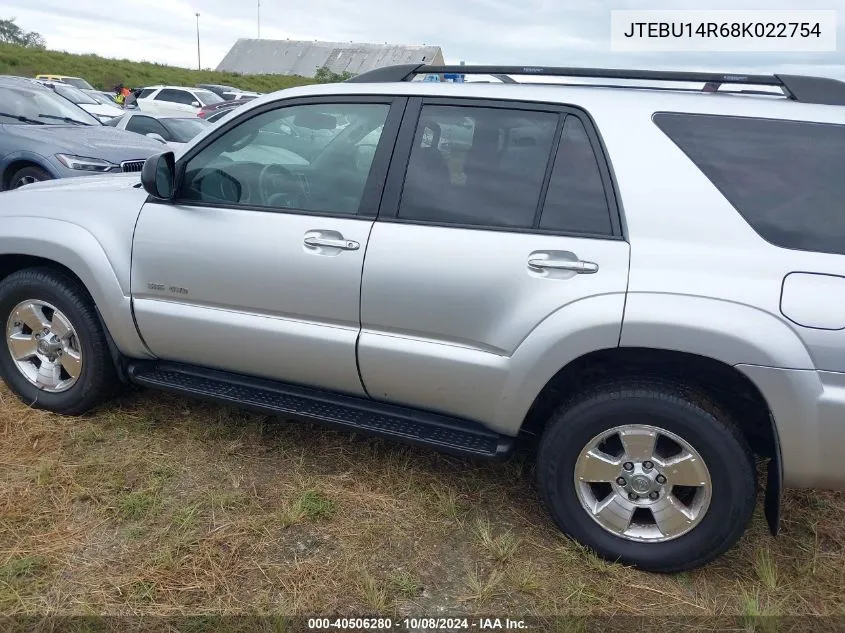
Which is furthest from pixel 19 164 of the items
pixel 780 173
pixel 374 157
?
pixel 780 173

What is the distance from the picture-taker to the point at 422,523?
287 cm

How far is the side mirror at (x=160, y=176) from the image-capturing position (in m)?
3.05

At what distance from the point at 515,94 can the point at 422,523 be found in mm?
1828

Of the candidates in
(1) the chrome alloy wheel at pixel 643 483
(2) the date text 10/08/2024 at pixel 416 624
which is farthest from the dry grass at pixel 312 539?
(1) the chrome alloy wheel at pixel 643 483

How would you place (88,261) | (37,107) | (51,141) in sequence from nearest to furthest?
1. (88,261)
2. (51,141)
3. (37,107)

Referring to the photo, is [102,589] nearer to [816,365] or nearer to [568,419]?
[568,419]

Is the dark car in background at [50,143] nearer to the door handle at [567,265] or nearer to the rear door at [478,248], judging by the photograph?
the rear door at [478,248]

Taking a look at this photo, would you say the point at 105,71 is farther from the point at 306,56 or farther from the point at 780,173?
the point at 780,173

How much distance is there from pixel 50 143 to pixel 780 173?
6787 mm

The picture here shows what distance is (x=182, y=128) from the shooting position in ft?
40.7

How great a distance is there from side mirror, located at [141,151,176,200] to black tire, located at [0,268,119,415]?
711 millimetres

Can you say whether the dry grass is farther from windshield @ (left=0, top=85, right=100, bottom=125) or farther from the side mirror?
windshield @ (left=0, top=85, right=100, bottom=125)

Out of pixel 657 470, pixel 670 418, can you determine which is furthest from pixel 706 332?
pixel 657 470

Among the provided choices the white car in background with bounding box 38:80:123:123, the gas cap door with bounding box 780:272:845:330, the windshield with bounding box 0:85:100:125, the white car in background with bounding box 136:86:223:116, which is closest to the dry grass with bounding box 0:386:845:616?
the gas cap door with bounding box 780:272:845:330
